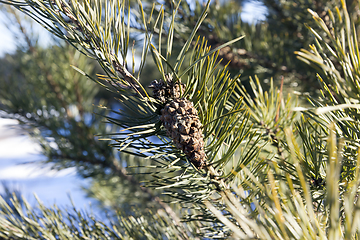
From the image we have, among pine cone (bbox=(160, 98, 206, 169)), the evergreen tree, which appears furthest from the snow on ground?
pine cone (bbox=(160, 98, 206, 169))

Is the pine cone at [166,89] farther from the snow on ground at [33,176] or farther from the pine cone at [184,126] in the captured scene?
the snow on ground at [33,176]

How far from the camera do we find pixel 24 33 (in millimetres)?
640

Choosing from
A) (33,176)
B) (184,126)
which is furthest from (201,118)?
(33,176)

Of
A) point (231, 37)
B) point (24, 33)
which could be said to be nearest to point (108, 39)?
point (231, 37)

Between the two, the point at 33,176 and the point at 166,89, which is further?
the point at 33,176

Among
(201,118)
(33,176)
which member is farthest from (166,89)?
(33,176)

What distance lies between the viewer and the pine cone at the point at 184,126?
195 mm

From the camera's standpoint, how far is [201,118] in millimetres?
216

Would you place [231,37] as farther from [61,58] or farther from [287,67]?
[61,58]

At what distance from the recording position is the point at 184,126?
195mm

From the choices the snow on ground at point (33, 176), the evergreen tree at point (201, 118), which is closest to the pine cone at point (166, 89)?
the evergreen tree at point (201, 118)

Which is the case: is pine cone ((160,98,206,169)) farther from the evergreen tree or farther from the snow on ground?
the snow on ground

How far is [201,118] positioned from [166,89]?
0.13 feet

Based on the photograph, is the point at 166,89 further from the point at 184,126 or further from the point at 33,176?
the point at 33,176
